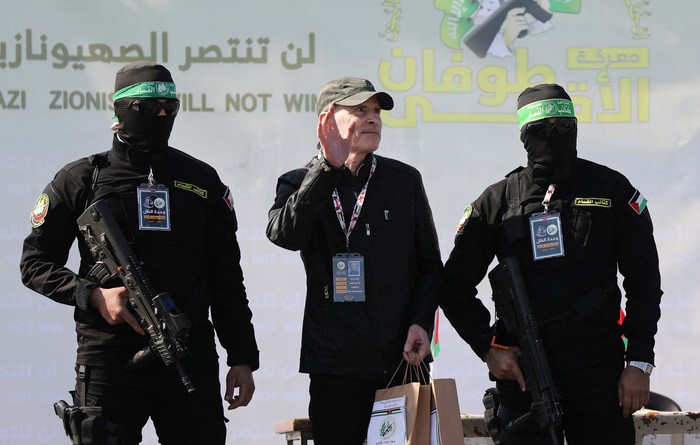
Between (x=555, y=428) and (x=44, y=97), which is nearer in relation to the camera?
(x=555, y=428)

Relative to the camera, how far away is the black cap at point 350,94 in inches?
140

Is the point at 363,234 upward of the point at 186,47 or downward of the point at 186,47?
downward

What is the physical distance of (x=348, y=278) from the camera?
350 centimetres

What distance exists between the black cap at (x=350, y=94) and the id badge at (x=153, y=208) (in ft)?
1.90

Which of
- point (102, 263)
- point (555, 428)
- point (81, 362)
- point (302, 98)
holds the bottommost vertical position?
point (555, 428)

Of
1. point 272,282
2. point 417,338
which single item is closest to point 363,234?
point 417,338

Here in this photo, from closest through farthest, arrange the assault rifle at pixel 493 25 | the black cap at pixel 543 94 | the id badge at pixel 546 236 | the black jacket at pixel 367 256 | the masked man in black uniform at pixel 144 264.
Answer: the masked man in black uniform at pixel 144 264, the black jacket at pixel 367 256, the id badge at pixel 546 236, the black cap at pixel 543 94, the assault rifle at pixel 493 25

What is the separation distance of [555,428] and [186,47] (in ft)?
10.7

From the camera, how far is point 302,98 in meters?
5.95

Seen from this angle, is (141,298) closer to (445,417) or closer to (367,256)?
(367,256)

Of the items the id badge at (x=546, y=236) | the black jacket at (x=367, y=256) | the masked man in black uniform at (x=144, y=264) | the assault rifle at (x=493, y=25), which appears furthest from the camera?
the assault rifle at (x=493, y=25)

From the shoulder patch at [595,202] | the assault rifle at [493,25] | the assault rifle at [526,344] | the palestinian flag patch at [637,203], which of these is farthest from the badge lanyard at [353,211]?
the assault rifle at [493,25]

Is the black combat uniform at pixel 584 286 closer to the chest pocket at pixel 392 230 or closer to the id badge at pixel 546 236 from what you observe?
the id badge at pixel 546 236

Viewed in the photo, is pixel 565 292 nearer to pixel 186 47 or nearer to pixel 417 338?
pixel 417 338
